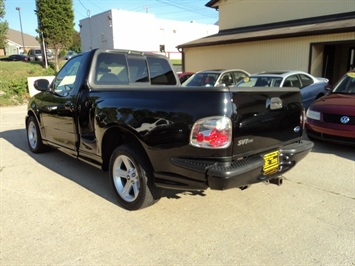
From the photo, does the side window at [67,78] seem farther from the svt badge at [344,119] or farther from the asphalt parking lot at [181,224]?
the svt badge at [344,119]

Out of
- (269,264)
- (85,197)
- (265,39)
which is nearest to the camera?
(269,264)

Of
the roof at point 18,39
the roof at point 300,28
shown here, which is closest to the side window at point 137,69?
the roof at point 300,28

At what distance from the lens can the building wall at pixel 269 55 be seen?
13445mm

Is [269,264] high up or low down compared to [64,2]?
down

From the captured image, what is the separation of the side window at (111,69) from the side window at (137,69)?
0.29 ft

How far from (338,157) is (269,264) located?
3718 millimetres

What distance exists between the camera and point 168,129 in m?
2.89

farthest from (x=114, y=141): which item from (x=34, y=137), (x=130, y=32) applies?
(x=130, y=32)

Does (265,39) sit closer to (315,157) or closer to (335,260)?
(315,157)

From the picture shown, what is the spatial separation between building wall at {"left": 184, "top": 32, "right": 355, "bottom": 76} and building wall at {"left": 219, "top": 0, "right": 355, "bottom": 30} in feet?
8.12

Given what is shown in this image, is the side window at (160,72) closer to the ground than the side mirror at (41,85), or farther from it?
farther from it

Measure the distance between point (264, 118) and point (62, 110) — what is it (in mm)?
2956

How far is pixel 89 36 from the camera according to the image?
3897 cm

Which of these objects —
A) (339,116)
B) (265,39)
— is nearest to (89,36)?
(265,39)
